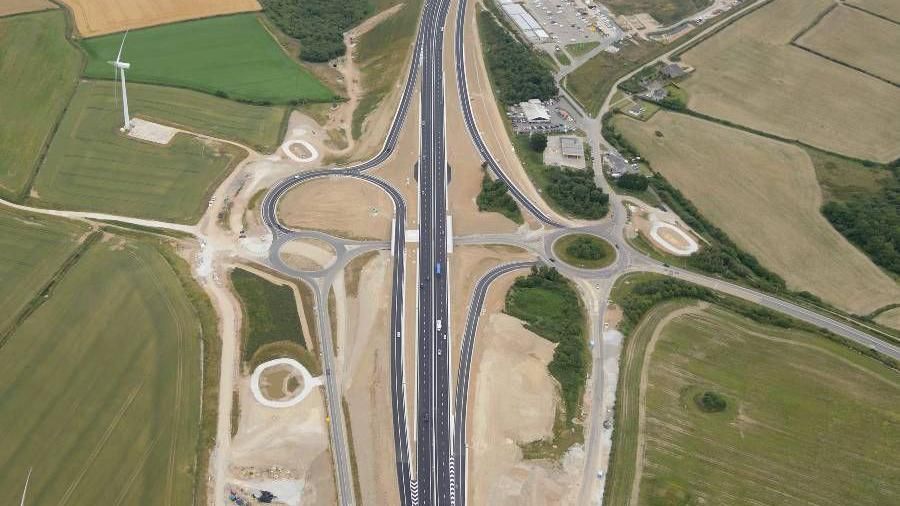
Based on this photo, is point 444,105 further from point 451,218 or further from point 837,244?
point 837,244

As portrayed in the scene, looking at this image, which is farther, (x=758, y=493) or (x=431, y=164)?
(x=431, y=164)

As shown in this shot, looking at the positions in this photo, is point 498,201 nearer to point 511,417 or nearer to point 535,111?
point 535,111

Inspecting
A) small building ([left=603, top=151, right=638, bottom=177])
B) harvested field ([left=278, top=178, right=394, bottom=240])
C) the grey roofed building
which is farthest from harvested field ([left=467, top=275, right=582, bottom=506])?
the grey roofed building

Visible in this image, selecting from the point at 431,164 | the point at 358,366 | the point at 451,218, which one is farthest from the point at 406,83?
the point at 358,366

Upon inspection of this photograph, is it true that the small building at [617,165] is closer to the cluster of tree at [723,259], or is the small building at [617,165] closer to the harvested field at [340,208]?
the cluster of tree at [723,259]

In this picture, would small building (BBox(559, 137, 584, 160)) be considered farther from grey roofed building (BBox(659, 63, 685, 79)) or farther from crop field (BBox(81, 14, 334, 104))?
crop field (BBox(81, 14, 334, 104))

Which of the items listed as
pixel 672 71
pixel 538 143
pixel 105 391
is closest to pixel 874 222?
pixel 672 71

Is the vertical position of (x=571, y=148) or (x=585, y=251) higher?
(x=571, y=148)
